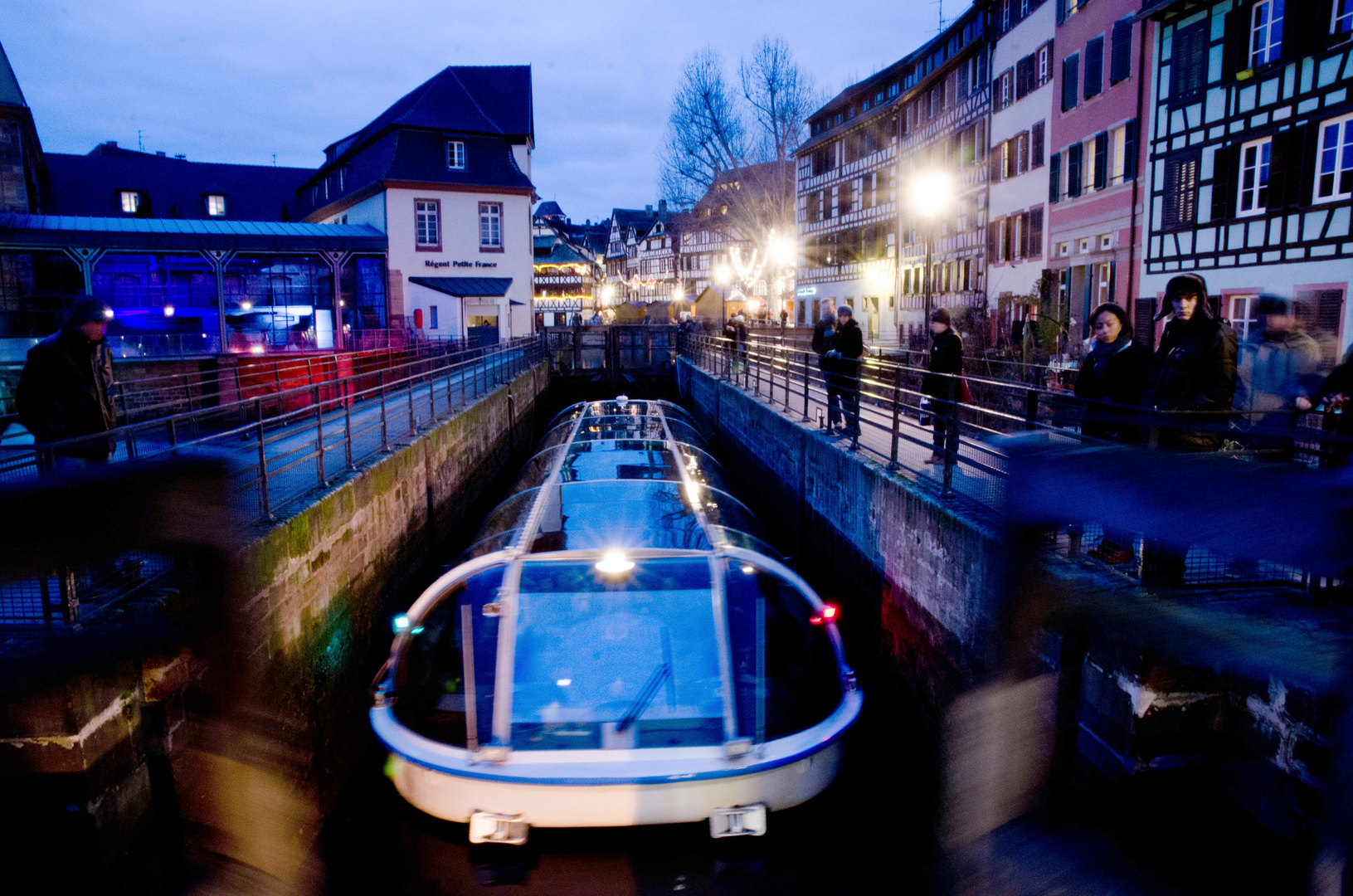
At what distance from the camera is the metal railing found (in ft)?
6.82

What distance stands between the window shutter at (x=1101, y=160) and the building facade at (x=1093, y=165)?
0.02 metres

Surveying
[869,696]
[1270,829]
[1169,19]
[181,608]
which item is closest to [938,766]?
[869,696]

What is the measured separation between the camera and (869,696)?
7.88 m

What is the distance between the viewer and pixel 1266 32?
54.1 ft

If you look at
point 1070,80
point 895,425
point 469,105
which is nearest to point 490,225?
point 469,105

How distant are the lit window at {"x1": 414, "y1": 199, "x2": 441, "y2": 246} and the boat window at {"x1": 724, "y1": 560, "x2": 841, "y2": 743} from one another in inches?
1256

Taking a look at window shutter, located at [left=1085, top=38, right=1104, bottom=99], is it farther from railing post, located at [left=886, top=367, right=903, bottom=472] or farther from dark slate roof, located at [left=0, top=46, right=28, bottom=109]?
dark slate roof, located at [left=0, top=46, right=28, bottom=109]

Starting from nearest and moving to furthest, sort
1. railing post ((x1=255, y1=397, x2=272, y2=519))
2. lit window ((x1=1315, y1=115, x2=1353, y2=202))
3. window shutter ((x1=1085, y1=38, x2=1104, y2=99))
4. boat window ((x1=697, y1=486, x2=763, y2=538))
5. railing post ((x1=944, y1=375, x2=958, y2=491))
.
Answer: railing post ((x1=255, y1=397, x2=272, y2=519)) → railing post ((x1=944, y1=375, x2=958, y2=491)) → boat window ((x1=697, y1=486, x2=763, y2=538)) → lit window ((x1=1315, y1=115, x2=1353, y2=202)) → window shutter ((x1=1085, y1=38, x2=1104, y2=99))

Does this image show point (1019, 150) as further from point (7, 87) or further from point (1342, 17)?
point (7, 87)

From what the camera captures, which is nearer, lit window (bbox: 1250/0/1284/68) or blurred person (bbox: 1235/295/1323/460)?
blurred person (bbox: 1235/295/1323/460)

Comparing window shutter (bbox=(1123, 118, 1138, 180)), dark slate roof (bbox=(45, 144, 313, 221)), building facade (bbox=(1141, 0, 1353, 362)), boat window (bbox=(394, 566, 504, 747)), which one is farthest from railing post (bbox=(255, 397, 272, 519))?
dark slate roof (bbox=(45, 144, 313, 221))

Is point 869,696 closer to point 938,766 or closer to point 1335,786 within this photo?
point 938,766

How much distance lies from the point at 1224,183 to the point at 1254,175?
669mm

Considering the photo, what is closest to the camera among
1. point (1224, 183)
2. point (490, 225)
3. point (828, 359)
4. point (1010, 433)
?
point (1010, 433)
